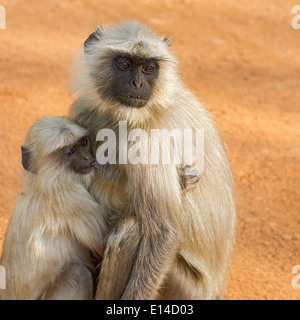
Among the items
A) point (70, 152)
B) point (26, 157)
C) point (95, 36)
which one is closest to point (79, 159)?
point (70, 152)

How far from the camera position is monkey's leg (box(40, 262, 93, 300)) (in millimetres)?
4000

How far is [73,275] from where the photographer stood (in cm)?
402

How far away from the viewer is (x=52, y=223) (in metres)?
4.03

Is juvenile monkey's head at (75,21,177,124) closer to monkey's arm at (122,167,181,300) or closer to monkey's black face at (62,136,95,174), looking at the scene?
monkey's black face at (62,136,95,174)

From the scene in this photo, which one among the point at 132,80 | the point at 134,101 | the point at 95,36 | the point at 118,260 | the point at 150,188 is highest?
the point at 95,36

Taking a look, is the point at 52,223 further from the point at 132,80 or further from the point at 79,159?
the point at 132,80

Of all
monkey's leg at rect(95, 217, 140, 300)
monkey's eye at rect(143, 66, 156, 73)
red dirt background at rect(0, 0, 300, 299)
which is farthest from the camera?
red dirt background at rect(0, 0, 300, 299)

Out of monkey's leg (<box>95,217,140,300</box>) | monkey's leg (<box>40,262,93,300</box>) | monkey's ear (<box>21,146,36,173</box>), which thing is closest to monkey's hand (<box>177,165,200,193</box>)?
monkey's leg (<box>95,217,140,300</box>)

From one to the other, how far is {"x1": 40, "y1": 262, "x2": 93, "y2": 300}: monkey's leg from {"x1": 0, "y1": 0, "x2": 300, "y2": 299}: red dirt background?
1.29 metres

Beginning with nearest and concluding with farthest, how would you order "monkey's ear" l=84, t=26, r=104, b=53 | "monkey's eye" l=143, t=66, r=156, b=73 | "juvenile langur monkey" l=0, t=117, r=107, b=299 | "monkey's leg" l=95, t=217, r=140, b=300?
"monkey's leg" l=95, t=217, r=140, b=300
"juvenile langur monkey" l=0, t=117, r=107, b=299
"monkey's eye" l=143, t=66, r=156, b=73
"monkey's ear" l=84, t=26, r=104, b=53

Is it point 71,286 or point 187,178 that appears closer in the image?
point 71,286

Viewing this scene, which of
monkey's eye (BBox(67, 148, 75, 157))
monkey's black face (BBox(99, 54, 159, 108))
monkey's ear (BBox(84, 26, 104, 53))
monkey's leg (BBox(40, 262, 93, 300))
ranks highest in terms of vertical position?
monkey's ear (BBox(84, 26, 104, 53))

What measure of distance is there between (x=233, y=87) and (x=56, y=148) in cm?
533

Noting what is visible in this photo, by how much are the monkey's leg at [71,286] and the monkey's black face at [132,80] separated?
1.08 m
